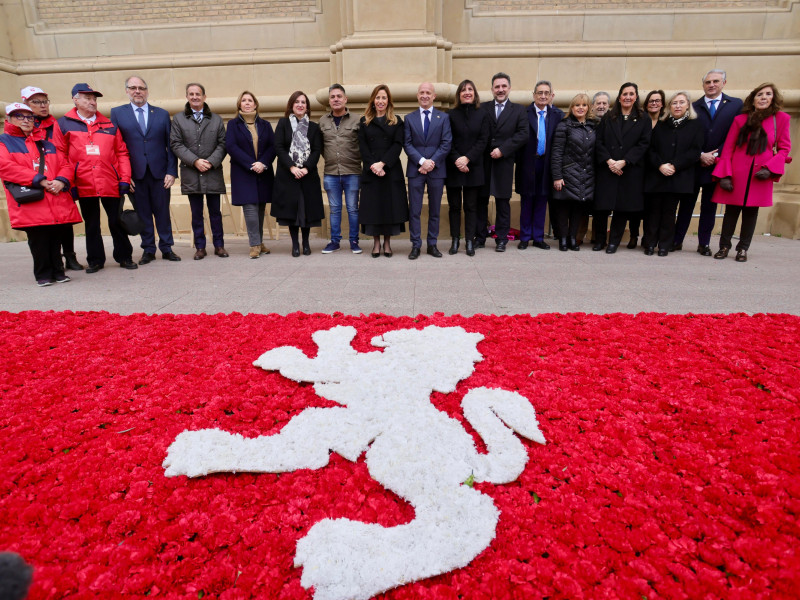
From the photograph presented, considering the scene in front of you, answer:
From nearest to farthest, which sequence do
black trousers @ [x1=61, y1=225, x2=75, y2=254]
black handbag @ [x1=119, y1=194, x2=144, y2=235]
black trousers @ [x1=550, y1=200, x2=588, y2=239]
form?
black handbag @ [x1=119, y1=194, x2=144, y2=235] → black trousers @ [x1=61, y1=225, x2=75, y2=254] → black trousers @ [x1=550, y1=200, x2=588, y2=239]

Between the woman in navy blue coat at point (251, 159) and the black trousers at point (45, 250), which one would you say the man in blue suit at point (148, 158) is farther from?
the black trousers at point (45, 250)

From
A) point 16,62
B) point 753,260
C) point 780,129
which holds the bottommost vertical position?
point 753,260

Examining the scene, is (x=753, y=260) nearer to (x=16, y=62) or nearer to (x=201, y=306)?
(x=201, y=306)

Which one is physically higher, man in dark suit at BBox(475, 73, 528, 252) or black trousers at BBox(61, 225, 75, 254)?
man in dark suit at BBox(475, 73, 528, 252)

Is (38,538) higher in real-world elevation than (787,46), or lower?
lower

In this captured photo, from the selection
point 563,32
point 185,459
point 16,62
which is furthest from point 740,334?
point 16,62

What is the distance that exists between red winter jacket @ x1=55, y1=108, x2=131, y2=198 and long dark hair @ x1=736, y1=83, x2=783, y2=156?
7642 millimetres

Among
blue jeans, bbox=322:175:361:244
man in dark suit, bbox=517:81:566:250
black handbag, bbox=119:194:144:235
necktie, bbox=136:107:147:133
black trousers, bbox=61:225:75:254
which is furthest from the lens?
man in dark suit, bbox=517:81:566:250

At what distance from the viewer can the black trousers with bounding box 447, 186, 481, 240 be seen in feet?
21.8

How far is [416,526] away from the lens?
5.45 ft

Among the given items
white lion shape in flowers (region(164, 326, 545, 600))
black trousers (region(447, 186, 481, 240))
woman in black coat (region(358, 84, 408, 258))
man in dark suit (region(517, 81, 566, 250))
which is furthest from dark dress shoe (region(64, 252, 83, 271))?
man in dark suit (region(517, 81, 566, 250))

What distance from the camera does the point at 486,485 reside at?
190 cm

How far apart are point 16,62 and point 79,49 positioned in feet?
4.33

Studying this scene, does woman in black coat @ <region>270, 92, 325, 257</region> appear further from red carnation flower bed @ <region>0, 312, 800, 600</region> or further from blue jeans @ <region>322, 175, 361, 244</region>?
red carnation flower bed @ <region>0, 312, 800, 600</region>
